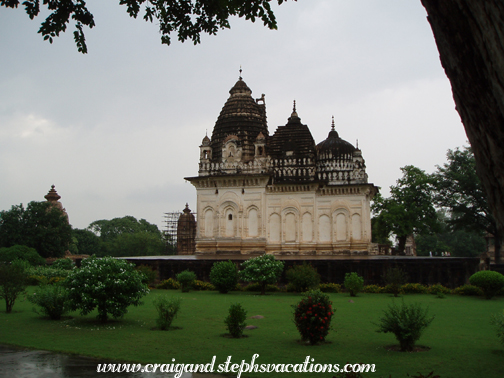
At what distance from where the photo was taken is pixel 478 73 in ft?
8.80

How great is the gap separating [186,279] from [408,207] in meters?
19.5

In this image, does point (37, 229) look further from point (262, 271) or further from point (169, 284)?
point (262, 271)

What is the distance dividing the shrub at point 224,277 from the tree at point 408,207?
16.9m

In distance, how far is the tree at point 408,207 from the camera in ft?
106

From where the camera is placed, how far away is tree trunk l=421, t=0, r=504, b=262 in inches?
98.0

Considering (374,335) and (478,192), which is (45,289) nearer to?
(374,335)

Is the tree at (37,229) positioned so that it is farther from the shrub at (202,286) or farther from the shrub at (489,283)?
the shrub at (489,283)

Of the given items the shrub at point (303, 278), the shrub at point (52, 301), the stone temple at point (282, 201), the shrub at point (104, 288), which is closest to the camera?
the shrub at point (104, 288)

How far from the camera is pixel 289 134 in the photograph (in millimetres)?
31781

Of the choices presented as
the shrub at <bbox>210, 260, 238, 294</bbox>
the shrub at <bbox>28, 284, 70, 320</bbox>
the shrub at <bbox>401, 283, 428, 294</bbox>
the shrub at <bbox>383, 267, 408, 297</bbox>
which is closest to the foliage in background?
the shrub at <bbox>210, 260, 238, 294</bbox>

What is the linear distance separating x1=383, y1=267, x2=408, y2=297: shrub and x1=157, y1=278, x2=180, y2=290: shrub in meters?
9.12

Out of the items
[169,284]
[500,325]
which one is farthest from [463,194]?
[500,325]

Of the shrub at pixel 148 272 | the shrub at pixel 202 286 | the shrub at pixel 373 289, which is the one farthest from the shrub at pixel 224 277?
the shrub at pixel 373 289

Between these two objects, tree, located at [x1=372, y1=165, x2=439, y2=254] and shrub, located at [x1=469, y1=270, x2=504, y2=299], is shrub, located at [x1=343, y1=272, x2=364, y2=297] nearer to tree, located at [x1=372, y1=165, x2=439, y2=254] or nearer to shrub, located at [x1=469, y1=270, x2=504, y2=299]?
shrub, located at [x1=469, y1=270, x2=504, y2=299]
